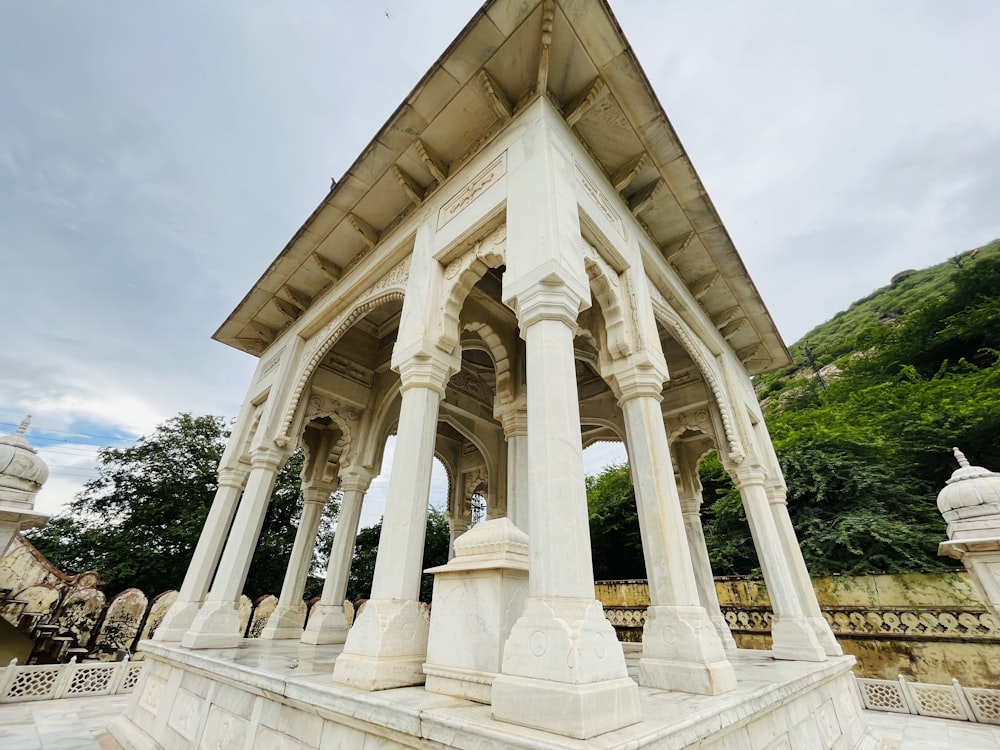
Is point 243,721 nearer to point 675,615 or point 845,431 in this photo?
point 675,615

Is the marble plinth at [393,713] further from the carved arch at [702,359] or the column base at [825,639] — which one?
the carved arch at [702,359]

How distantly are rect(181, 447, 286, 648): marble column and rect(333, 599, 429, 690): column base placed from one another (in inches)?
130

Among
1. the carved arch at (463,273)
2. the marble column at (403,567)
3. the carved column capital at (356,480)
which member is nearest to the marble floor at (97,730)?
the marble column at (403,567)

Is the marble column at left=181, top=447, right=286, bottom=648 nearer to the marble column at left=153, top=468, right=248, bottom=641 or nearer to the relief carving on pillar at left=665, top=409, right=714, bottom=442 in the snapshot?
the marble column at left=153, top=468, right=248, bottom=641

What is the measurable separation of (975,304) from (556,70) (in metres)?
23.5

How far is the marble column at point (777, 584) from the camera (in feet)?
18.2

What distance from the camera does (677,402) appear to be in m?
8.48

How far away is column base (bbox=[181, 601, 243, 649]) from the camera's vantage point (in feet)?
17.2

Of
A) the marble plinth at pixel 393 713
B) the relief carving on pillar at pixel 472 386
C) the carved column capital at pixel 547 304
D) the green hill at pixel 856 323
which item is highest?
the green hill at pixel 856 323

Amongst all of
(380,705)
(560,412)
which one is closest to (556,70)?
(560,412)

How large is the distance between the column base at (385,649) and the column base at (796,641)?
510 centimetres

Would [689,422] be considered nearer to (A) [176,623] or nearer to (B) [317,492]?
(B) [317,492]

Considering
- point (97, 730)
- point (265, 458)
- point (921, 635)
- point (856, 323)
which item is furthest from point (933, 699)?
point (856, 323)

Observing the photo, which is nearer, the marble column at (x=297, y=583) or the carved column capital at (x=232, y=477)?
the carved column capital at (x=232, y=477)
